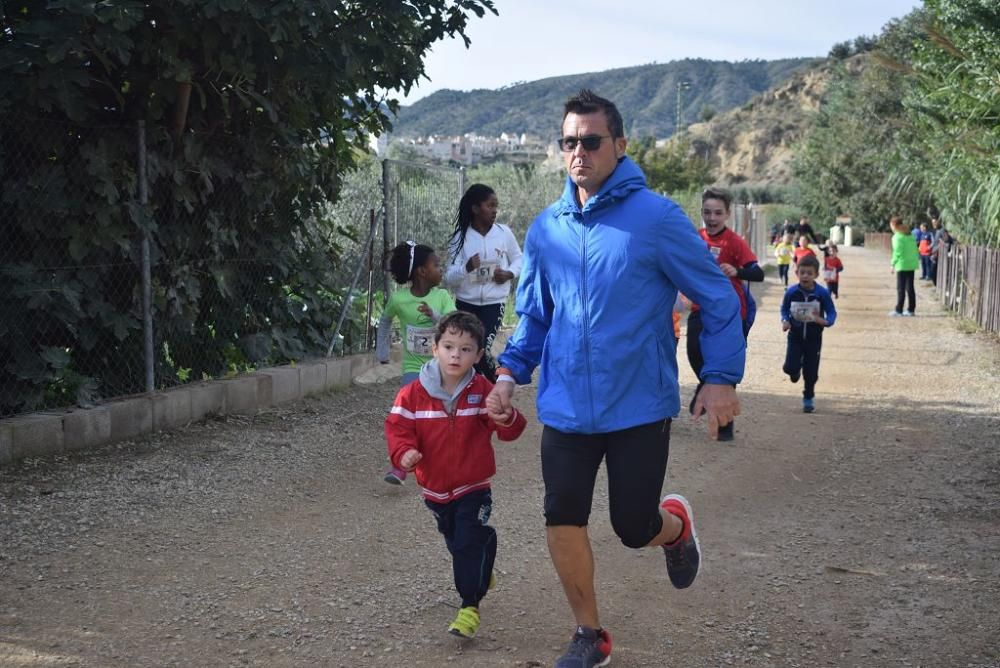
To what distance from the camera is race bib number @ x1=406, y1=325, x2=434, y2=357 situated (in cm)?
693

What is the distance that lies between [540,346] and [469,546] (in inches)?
33.0

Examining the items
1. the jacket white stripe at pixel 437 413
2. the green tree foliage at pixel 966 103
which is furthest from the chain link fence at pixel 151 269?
the green tree foliage at pixel 966 103

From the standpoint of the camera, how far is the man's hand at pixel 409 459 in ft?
13.8

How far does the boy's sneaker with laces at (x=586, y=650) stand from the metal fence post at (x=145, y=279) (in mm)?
5291

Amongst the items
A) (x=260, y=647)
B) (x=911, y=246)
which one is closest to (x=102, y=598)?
(x=260, y=647)

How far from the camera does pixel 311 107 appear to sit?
980 cm

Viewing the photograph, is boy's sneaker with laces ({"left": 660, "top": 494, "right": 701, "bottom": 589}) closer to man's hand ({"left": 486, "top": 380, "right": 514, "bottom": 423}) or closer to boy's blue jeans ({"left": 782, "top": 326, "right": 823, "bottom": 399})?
man's hand ({"left": 486, "top": 380, "right": 514, "bottom": 423})

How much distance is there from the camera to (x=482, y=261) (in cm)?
799

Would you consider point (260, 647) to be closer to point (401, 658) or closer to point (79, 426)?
point (401, 658)

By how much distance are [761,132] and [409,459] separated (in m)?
136

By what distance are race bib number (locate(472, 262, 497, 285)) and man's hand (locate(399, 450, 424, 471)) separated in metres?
3.81

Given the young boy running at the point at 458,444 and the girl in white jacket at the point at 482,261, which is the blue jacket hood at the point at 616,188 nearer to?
the young boy running at the point at 458,444

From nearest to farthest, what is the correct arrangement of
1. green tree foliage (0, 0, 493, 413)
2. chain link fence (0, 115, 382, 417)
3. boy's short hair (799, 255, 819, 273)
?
1. green tree foliage (0, 0, 493, 413)
2. chain link fence (0, 115, 382, 417)
3. boy's short hair (799, 255, 819, 273)

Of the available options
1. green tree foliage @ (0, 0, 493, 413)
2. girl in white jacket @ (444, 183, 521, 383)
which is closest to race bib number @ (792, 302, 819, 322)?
girl in white jacket @ (444, 183, 521, 383)
